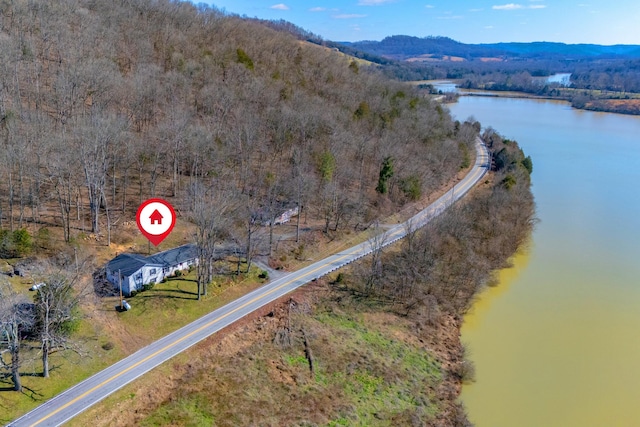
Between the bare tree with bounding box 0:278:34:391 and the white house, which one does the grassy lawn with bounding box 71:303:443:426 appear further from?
the white house

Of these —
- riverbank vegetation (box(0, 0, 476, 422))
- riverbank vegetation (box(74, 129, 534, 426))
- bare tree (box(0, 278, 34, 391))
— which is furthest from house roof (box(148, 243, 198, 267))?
bare tree (box(0, 278, 34, 391))

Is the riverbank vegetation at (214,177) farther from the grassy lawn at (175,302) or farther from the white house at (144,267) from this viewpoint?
the white house at (144,267)

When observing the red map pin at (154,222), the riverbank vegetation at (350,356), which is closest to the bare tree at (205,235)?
the riverbank vegetation at (350,356)

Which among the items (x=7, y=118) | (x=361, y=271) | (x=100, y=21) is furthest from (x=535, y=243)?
(x=100, y=21)

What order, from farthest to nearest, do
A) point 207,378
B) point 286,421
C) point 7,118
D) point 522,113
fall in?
point 522,113 → point 7,118 → point 207,378 → point 286,421

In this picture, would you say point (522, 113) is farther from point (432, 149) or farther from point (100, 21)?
point (100, 21)

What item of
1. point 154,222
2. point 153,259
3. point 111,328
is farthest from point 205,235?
point 111,328
